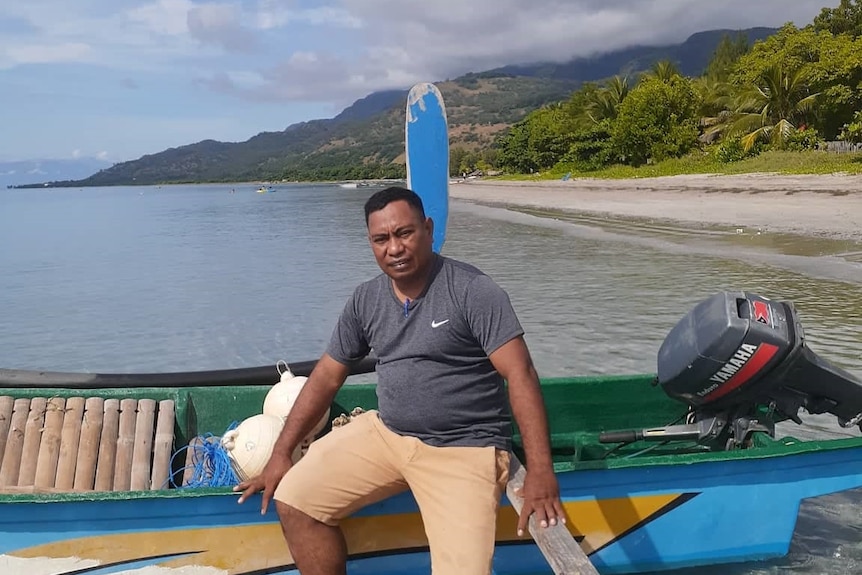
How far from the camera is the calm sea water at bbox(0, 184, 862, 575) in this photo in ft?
27.8

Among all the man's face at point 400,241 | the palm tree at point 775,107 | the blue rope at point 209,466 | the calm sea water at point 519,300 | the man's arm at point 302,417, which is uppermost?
the palm tree at point 775,107

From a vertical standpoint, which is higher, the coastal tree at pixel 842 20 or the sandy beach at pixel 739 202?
the coastal tree at pixel 842 20

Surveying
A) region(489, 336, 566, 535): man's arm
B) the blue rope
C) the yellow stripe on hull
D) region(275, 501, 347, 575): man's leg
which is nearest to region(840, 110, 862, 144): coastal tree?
the yellow stripe on hull

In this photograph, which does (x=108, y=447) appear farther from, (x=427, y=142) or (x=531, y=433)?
(x=427, y=142)

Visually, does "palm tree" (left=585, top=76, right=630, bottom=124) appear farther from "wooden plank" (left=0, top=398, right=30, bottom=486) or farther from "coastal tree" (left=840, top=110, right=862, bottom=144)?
"wooden plank" (left=0, top=398, right=30, bottom=486)

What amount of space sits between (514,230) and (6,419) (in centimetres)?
2243

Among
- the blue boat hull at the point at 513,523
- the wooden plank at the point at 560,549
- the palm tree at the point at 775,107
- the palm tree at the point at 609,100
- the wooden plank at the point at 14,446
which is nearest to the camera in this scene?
the wooden plank at the point at 560,549

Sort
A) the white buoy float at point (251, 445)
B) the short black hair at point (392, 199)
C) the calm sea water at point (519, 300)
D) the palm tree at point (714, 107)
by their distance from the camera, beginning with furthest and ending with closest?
the palm tree at point (714, 107)
the calm sea water at point (519, 300)
the white buoy float at point (251, 445)
the short black hair at point (392, 199)

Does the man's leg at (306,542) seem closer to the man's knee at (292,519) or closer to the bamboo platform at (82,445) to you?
the man's knee at (292,519)

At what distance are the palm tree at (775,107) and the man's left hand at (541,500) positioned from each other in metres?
33.5

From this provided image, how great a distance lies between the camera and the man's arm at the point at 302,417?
3.33m

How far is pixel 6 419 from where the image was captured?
14.3 ft

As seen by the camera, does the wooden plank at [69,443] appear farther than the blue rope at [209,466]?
Yes

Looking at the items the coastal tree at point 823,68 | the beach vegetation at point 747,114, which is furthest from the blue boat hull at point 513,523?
the coastal tree at point 823,68
